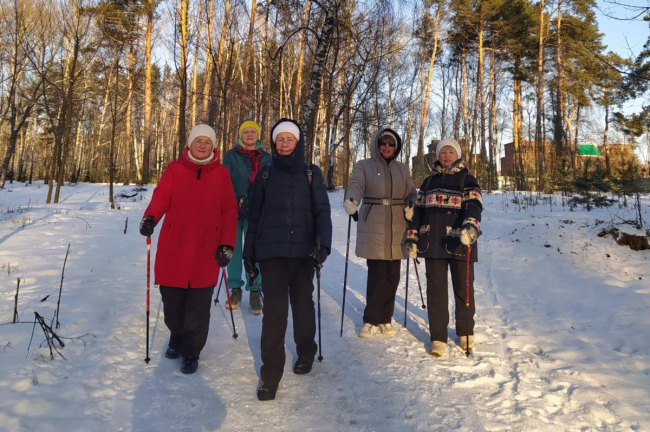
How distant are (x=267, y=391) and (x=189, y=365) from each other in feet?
2.51

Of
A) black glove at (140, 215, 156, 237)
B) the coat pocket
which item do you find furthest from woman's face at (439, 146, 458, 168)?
black glove at (140, 215, 156, 237)

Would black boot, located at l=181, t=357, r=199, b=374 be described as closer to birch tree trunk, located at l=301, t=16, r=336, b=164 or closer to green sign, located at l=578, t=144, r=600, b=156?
birch tree trunk, located at l=301, t=16, r=336, b=164

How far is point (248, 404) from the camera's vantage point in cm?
265

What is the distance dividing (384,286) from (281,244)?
1.57 metres

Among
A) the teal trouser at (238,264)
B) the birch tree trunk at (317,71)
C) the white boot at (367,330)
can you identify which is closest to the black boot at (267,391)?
the white boot at (367,330)

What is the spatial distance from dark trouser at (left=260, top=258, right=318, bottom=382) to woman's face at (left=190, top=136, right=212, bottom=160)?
1043mm

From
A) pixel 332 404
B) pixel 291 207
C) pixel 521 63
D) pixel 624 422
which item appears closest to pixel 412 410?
pixel 332 404

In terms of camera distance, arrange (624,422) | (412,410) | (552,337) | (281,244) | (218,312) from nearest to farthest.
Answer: (624,422) < (412,410) < (281,244) < (552,337) < (218,312)

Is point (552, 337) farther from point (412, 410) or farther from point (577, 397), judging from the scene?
point (412, 410)

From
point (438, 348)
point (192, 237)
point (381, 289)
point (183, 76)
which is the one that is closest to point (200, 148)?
point (192, 237)

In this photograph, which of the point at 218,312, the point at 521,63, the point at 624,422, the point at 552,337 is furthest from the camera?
the point at 521,63

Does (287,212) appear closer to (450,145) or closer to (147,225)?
(147,225)

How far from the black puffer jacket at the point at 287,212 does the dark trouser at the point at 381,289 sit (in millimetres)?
1187

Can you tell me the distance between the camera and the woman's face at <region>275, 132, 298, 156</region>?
2998mm
